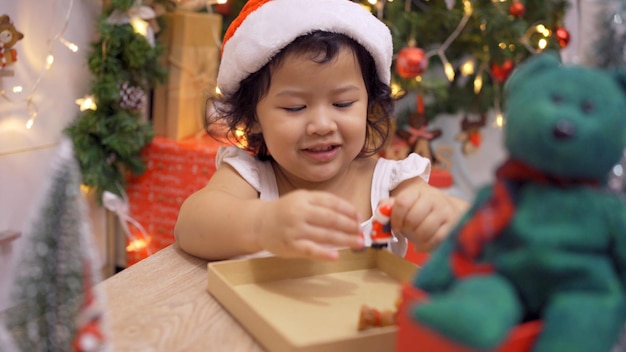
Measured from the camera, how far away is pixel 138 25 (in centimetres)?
181

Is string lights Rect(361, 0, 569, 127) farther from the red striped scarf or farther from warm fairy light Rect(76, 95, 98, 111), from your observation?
the red striped scarf

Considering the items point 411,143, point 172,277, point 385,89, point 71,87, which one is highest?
point 385,89

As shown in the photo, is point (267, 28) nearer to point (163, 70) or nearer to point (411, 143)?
point (163, 70)

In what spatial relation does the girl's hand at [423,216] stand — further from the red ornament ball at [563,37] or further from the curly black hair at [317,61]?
the red ornament ball at [563,37]

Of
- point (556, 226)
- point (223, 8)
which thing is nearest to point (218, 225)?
point (556, 226)

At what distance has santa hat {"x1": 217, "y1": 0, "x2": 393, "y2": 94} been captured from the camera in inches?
36.2

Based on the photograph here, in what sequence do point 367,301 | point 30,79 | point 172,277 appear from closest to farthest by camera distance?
point 367,301
point 172,277
point 30,79

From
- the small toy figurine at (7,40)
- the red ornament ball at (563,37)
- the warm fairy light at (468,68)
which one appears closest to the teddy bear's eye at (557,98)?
the small toy figurine at (7,40)

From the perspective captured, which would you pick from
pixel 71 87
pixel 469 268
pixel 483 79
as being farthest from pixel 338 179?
pixel 483 79

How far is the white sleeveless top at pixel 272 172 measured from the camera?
1009mm

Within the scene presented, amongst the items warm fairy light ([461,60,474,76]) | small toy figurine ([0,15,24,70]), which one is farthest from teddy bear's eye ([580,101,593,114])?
warm fairy light ([461,60,474,76])

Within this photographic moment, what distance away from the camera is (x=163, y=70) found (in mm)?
1888

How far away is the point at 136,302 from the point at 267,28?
450mm

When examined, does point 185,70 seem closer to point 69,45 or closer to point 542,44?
point 69,45
